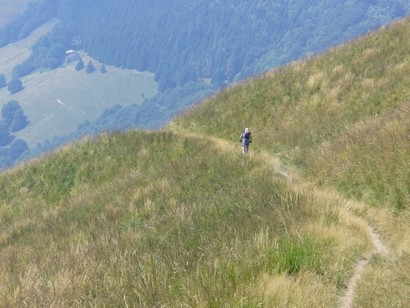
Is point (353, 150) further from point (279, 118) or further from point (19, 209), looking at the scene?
point (19, 209)

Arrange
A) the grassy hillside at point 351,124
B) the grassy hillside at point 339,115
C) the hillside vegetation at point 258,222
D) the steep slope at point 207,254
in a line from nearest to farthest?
the steep slope at point 207,254, the hillside vegetation at point 258,222, the grassy hillside at point 351,124, the grassy hillside at point 339,115

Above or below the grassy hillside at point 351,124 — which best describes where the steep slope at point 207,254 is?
below

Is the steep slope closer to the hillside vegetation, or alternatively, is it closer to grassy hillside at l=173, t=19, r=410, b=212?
the hillside vegetation

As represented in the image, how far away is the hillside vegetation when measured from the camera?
3.96 m

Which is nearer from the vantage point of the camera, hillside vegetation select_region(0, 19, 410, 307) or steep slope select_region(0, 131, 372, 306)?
steep slope select_region(0, 131, 372, 306)

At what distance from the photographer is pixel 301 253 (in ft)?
14.7

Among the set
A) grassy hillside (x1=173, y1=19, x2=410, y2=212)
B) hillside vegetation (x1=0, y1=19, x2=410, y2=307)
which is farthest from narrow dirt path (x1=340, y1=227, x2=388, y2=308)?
grassy hillside (x1=173, y1=19, x2=410, y2=212)

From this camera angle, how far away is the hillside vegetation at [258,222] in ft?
13.0

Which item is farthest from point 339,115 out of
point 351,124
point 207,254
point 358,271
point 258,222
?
point 207,254

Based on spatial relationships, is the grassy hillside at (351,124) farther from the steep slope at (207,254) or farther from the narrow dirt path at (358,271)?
the steep slope at (207,254)

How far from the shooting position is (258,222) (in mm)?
5699

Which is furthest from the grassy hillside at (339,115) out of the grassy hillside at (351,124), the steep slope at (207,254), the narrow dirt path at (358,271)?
the steep slope at (207,254)

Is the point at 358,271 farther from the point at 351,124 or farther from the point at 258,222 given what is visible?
the point at 351,124

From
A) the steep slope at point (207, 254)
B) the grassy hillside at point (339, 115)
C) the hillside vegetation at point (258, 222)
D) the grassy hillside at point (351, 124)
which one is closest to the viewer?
the steep slope at point (207, 254)
